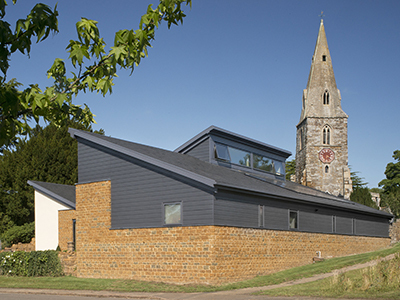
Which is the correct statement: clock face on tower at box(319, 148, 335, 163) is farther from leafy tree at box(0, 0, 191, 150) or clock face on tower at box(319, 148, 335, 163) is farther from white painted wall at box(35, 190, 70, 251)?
leafy tree at box(0, 0, 191, 150)

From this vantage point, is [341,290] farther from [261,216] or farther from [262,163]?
[262,163]

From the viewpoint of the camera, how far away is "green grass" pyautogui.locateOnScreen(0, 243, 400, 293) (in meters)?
17.9

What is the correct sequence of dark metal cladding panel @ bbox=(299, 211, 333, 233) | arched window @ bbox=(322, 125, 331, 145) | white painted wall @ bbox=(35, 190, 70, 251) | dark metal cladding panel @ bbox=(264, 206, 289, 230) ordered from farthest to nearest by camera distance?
arched window @ bbox=(322, 125, 331, 145)
white painted wall @ bbox=(35, 190, 70, 251)
dark metal cladding panel @ bbox=(299, 211, 333, 233)
dark metal cladding panel @ bbox=(264, 206, 289, 230)

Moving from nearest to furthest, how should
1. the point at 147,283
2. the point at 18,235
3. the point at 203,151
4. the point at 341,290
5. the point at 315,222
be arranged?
the point at 341,290
the point at 147,283
the point at 315,222
the point at 203,151
the point at 18,235

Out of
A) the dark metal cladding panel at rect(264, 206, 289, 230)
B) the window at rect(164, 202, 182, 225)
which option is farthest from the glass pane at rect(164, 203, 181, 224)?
the dark metal cladding panel at rect(264, 206, 289, 230)

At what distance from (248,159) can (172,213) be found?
978 centimetres

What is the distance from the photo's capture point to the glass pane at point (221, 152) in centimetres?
2688

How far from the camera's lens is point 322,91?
3275 inches

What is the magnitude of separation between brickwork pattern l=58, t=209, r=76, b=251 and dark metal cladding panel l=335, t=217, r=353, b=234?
1601cm

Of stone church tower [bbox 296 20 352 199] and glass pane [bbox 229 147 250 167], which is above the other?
stone church tower [bbox 296 20 352 199]

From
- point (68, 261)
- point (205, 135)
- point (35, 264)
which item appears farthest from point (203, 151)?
point (35, 264)

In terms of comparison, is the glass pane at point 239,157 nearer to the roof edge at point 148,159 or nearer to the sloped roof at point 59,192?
the roof edge at point 148,159

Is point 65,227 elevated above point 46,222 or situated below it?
below

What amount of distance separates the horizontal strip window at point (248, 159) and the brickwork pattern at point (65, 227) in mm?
9836
